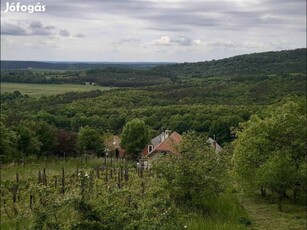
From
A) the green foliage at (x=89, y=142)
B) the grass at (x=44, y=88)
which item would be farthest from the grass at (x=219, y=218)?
the grass at (x=44, y=88)

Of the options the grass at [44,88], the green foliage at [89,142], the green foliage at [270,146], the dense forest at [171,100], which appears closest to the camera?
the green foliage at [270,146]

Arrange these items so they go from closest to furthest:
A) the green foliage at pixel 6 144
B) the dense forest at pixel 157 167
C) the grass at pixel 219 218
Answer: the dense forest at pixel 157 167 → the grass at pixel 219 218 → the green foliage at pixel 6 144

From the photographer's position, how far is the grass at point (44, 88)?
99688 mm

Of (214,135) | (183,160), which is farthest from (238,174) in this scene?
(214,135)

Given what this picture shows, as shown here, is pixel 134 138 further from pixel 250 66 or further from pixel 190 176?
pixel 250 66

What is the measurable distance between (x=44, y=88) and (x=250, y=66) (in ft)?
200

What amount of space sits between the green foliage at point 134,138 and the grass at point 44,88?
2197 inches

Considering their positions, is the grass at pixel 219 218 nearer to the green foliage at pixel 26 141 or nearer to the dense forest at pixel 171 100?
the dense forest at pixel 171 100

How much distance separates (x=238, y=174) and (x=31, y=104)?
191ft

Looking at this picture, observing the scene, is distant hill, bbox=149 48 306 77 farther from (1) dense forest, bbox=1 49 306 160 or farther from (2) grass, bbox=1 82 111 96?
(2) grass, bbox=1 82 111 96

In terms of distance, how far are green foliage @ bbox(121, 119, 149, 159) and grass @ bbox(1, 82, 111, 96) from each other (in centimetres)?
5579

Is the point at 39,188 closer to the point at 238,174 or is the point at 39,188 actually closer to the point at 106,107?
the point at 238,174

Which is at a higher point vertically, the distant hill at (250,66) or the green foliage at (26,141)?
the distant hill at (250,66)

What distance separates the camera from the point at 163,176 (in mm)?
16516
